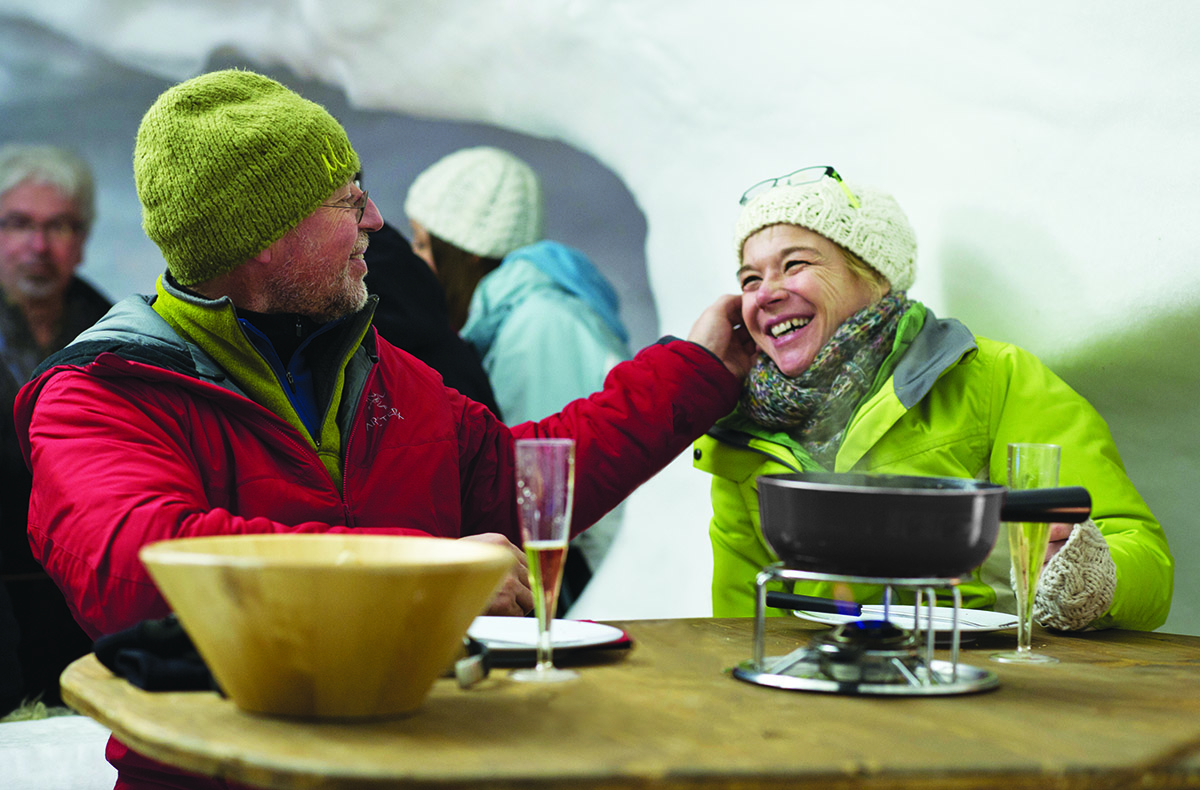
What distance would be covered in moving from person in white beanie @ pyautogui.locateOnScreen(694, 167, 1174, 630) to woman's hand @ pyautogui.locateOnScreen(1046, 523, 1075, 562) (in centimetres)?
18

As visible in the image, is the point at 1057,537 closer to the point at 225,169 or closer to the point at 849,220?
the point at 849,220

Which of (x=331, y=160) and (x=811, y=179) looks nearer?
(x=331, y=160)

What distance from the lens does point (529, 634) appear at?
1279 mm

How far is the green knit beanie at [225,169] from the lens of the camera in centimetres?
175

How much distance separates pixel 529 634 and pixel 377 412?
685 millimetres

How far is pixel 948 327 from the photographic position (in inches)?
86.7

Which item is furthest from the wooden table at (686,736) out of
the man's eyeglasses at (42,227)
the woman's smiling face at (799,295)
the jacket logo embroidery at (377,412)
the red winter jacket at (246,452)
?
the man's eyeglasses at (42,227)

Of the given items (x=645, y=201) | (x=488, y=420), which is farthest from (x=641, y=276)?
(x=488, y=420)

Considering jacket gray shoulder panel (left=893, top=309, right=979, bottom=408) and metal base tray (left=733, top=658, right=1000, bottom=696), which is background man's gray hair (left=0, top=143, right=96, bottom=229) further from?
metal base tray (left=733, top=658, right=1000, bottom=696)

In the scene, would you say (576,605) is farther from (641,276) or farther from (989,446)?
(989,446)

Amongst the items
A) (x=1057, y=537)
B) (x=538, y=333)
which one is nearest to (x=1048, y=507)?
(x=1057, y=537)

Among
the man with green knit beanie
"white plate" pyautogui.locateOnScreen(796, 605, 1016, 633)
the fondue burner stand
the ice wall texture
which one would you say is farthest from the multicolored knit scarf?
the fondue burner stand

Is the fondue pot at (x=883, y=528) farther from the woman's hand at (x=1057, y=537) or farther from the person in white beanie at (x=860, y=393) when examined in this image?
the person in white beanie at (x=860, y=393)

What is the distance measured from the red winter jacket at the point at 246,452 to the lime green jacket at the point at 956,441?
0.22 m
